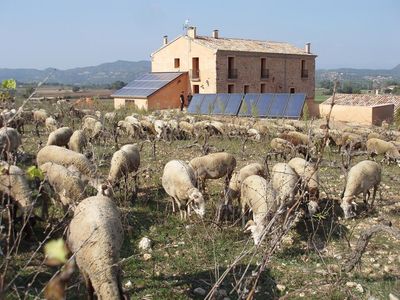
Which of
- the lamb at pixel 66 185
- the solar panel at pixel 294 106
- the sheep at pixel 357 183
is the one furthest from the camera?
the solar panel at pixel 294 106

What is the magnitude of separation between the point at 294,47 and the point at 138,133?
2811cm

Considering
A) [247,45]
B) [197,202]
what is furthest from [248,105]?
[197,202]

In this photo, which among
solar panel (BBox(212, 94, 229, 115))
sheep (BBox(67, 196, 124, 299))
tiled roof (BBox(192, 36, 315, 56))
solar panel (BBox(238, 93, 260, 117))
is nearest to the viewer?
sheep (BBox(67, 196, 124, 299))

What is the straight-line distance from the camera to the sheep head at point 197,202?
27.7 feet

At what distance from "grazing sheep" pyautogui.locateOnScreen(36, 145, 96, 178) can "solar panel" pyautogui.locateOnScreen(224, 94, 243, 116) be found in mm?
18052

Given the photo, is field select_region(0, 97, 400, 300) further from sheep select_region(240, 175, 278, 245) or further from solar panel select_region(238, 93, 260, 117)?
solar panel select_region(238, 93, 260, 117)

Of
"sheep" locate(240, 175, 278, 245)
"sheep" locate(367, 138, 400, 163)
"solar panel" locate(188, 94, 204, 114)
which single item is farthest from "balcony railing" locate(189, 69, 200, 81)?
"sheep" locate(240, 175, 278, 245)

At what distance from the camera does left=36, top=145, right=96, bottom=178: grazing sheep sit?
1020cm

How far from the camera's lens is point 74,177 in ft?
→ 27.8

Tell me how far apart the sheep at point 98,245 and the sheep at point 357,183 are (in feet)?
17.0

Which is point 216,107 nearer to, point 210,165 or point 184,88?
point 184,88

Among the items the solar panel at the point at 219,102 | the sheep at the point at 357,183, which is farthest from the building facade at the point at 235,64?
the sheep at the point at 357,183

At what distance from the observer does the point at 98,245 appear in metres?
5.36

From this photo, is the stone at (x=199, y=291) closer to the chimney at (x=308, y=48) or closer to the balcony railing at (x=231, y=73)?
the balcony railing at (x=231, y=73)
